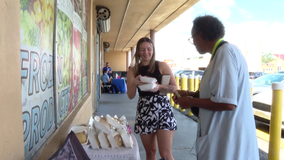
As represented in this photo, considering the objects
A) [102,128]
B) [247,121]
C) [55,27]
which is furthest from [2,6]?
[247,121]

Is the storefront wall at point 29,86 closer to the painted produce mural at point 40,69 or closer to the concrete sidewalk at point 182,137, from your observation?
the painted produce mural at point 40,69

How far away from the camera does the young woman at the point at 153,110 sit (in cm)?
231

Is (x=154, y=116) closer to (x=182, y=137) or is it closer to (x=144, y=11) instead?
(x=182, y=137)

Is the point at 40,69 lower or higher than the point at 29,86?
higher

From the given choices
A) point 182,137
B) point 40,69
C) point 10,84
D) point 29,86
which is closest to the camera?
point 10,84

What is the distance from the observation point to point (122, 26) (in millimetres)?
13320

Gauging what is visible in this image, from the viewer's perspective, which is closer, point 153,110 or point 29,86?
point 29,86

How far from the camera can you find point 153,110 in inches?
91.2

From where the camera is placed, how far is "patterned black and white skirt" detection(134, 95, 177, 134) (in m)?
2.31

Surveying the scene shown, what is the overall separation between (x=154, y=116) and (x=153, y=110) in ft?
0.21

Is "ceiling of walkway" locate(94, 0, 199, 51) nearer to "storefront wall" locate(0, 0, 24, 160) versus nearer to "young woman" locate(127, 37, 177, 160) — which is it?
"young woman" locate(127, 37, 177, 160)

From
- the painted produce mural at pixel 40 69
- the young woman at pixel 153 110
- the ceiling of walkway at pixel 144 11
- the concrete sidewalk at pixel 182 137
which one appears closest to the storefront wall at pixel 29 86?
the painted produce mural at pixel 40 69

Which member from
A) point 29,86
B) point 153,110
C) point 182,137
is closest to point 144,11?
point 182,137

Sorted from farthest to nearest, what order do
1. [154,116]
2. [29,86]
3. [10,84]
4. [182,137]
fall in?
[182,137]
[154,116]
[29,86]
[10,84]
